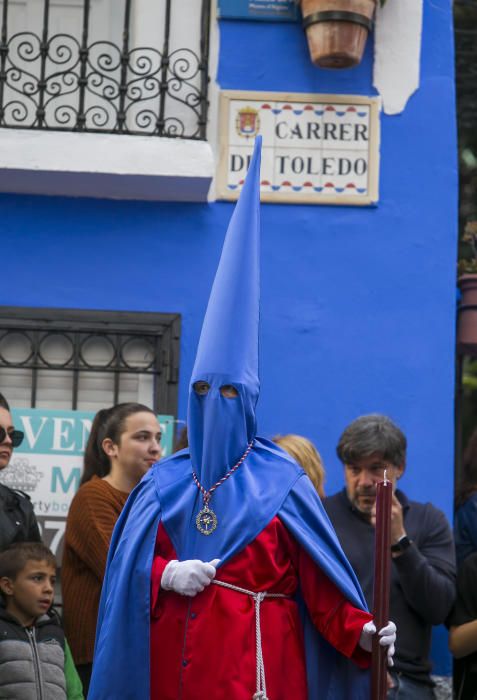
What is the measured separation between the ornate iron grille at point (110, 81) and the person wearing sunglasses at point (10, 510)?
2.21 m

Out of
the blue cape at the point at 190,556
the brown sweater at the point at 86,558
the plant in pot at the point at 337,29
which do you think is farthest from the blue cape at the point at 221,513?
the plant in pot at the point at 337,29

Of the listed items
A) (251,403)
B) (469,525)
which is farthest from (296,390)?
(251,403)

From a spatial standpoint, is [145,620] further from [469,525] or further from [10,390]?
[10,390]

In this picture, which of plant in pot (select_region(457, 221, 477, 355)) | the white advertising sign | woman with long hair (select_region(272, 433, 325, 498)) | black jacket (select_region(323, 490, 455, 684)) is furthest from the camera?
plant in pot (select_region(457, 221, 477, 355))

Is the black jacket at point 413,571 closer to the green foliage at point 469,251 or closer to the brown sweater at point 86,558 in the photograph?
the brown sweater at point 86,558

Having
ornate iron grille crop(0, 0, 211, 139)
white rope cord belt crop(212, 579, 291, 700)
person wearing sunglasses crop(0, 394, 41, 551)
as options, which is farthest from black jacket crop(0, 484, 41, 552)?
ornate iron grille crop(0, 0, 211, 139)

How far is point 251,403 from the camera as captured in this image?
17.0 feet

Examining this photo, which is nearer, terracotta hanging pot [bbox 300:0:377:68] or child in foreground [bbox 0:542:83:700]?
child in foreground [bbox 0:542:83:700]

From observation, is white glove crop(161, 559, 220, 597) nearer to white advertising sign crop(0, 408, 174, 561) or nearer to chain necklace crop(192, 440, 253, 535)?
chain necklace crop(192, 440, 253, 535)

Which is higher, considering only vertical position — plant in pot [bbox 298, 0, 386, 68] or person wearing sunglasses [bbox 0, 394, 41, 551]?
plant in pot [bbox 298, 0, 386, 68]

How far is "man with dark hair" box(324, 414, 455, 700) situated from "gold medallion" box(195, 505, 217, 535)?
1.26 m

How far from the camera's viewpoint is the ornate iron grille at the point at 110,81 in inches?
310

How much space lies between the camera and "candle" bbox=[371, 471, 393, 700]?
473 cm

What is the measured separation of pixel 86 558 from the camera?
241 inches
